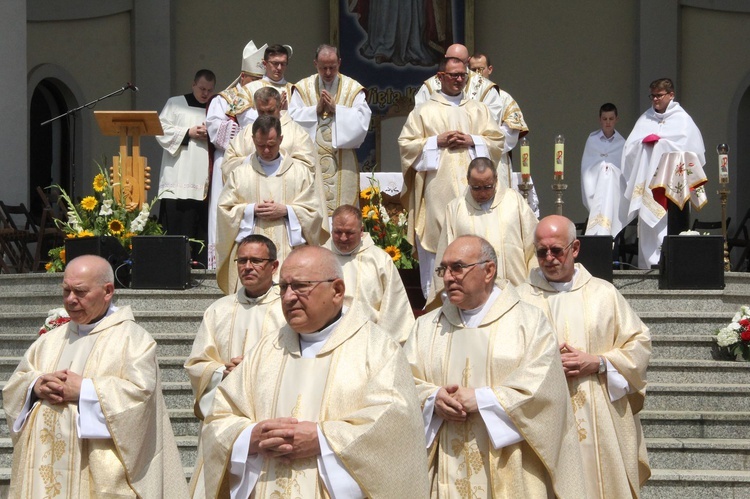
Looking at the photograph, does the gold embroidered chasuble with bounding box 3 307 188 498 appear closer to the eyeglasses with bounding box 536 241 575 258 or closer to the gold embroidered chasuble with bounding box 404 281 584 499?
the gold embroidered chasuble with bounding box 404 281 584 499

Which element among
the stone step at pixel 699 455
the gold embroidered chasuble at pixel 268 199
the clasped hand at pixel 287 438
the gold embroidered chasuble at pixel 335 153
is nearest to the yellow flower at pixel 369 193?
the gold embroidered chasuble at pixel 335 153

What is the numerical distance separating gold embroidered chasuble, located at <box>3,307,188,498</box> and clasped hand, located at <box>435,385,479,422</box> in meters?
1.35

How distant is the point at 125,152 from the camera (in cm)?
1146

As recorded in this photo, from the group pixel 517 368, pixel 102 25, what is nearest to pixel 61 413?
pixel 517 368

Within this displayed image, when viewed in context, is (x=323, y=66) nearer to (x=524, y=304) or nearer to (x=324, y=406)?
(x=524, y=304)

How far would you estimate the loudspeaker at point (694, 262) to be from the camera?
10.4 metres

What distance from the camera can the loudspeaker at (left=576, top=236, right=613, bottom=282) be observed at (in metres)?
10.4

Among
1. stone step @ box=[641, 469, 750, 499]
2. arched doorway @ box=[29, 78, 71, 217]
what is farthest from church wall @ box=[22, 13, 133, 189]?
stone step @ box=[641, 469, 750, 499]

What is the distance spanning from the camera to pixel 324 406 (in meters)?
4.96

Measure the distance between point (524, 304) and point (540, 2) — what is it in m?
12.8

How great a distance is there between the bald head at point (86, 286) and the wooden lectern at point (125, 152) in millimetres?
5292

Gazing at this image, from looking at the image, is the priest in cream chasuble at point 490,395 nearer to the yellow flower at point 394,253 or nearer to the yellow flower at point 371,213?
the yellow flower at point 394,253

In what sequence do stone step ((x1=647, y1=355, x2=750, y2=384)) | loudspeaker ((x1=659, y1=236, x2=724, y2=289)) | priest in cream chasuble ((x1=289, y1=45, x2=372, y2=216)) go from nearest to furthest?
stone step ((x1=647, y1=355, x2=750, y2=384)) < loudspeaker ((x1=659, y1=236, x2=724, y2=289)) < priest in cream chasuble ((x1=289, y1=45, x2=372, y2=216))

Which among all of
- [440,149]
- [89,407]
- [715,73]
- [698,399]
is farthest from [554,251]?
[715,73]
